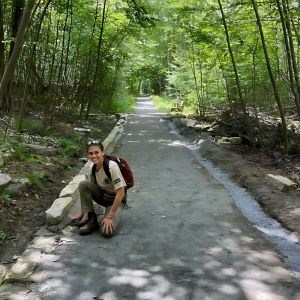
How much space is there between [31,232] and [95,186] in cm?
92

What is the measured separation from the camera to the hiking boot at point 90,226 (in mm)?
4984

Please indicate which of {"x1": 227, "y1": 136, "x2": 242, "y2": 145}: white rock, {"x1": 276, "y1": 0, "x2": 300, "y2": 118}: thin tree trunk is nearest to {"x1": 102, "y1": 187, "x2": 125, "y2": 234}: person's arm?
{"x1": 276, "y1": 0, "x2": 300, "y2": 118}: thin tree trunk

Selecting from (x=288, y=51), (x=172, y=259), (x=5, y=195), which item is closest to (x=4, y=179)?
(x=5, y=195)

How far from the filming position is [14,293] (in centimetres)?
358

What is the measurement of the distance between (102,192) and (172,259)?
1310 mm

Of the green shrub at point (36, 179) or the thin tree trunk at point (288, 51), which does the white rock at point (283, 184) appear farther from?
the green shrub at point (36, 179)

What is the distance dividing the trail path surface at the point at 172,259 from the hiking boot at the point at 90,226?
73 millimetres

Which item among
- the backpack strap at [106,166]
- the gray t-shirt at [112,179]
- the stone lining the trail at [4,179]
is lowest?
the stone lining the trail at [4,179]

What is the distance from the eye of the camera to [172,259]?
14.0ft

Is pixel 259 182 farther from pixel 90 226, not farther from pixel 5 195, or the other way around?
pixel 5 195

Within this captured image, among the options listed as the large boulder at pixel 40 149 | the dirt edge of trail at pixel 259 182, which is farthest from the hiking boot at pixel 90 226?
the large boulder at pixel 40 149

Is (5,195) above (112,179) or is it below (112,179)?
below

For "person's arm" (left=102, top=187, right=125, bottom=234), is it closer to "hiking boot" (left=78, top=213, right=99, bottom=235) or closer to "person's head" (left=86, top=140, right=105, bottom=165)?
"hiking boot" (left=78, top=213, right=99, bottom=235)

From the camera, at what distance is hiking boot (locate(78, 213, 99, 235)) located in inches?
196
